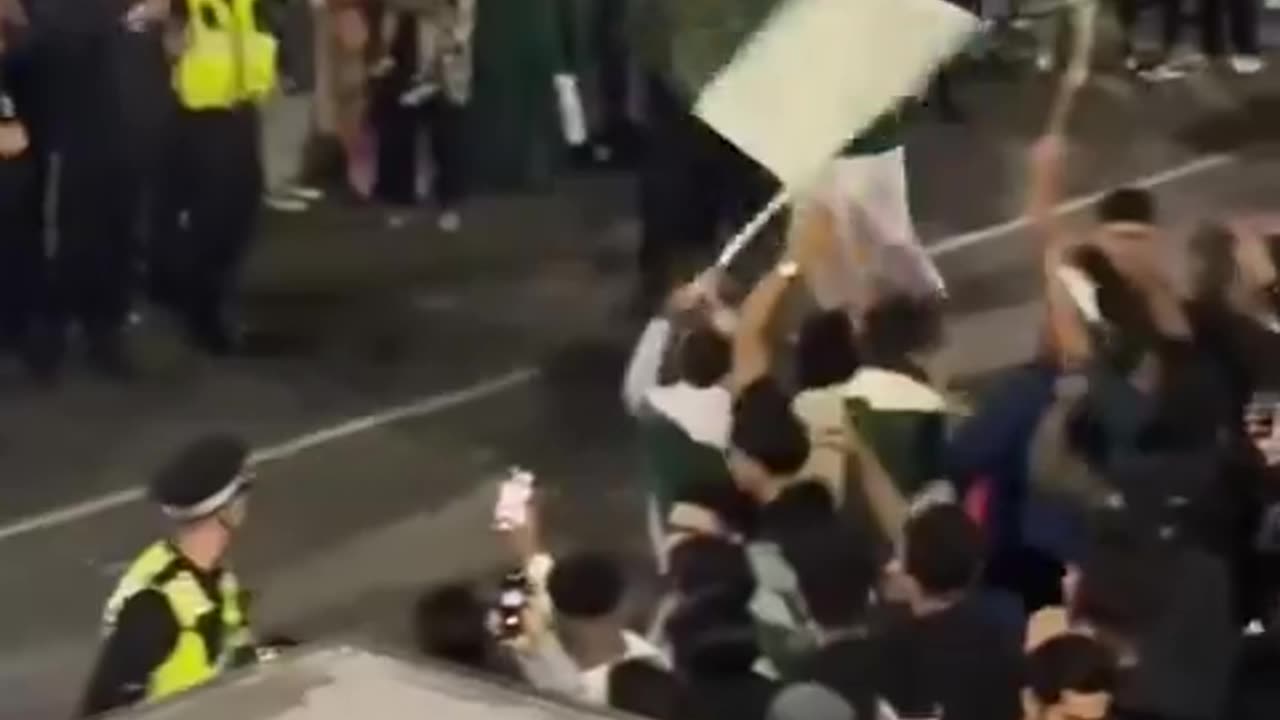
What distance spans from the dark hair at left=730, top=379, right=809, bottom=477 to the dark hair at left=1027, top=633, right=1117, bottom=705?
1.58ft

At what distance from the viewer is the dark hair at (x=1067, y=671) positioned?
8.02 ft

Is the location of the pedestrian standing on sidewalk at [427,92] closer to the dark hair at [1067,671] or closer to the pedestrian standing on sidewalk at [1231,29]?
the pedestrian standing on sidewalk at [1231,29]

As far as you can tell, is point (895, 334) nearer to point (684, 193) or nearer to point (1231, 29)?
point (684, 193)

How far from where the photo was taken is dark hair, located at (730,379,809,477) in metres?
2.88

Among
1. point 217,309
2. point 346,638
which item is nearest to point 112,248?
point 217,309

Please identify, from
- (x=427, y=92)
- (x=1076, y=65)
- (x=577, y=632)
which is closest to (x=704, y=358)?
(x=577, y=632)

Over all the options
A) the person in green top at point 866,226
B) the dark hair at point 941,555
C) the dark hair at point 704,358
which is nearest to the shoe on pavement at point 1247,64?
the person in green top at point 866,226

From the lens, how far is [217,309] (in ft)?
16.6

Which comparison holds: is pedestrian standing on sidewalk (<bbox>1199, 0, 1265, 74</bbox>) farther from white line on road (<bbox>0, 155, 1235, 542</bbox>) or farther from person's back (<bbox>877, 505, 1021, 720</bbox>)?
person's back (<bbox>877, 505, 1021, 720</bbox>)

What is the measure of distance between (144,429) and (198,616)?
7.04ft

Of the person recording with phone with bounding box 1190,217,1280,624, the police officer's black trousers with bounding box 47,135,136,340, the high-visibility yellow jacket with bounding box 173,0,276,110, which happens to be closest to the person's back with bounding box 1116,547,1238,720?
the person recording with phone with bounding box 1190,217,1280,624

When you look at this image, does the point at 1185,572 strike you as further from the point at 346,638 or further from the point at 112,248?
the point at 112,248

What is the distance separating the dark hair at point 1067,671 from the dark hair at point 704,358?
0.79m

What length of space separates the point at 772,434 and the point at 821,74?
28.2 inches
